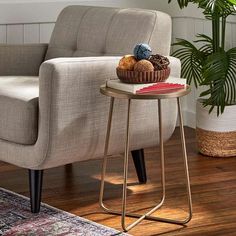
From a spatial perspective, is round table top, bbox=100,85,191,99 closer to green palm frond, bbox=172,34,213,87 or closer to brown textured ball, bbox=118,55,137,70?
brown textured ball, bbox=118,55,137,70

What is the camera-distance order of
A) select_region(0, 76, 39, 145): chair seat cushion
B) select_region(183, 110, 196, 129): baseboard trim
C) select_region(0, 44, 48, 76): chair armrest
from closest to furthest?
select_region(0, 76, 39, 145): chair seat cushion, select_region(0, 44, 48, 76): chair armrest, select_region(183, 110, 196, 129): baseboard trim

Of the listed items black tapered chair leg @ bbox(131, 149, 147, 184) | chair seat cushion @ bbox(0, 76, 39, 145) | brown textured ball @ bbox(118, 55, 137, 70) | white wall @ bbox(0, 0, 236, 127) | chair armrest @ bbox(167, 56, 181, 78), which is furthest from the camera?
white wall @ bbox(0, 0, 236, 127)

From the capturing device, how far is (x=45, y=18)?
4.47 meters

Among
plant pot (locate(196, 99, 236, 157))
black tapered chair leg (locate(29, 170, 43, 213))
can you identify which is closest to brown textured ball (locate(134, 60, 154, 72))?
black tapered chair leg (locate(29, 170, 43, 213))

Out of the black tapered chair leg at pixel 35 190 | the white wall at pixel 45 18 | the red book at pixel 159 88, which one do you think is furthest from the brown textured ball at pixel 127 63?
the white wall at pixel 45 18

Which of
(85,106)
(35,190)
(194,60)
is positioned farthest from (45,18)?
(35,190)

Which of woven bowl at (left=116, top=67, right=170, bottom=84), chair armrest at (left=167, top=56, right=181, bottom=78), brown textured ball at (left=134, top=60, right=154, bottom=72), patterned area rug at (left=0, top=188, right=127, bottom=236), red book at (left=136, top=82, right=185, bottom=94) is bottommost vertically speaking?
patterned area rug at (left=0, top=188, right=127, bottom=236)

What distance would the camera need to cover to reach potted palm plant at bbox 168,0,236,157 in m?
3.90

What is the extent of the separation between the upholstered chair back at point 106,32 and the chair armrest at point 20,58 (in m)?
0.07

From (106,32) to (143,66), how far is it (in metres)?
0.67

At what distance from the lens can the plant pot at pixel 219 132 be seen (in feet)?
13.4

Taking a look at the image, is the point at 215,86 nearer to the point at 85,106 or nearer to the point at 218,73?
the point at 218,73

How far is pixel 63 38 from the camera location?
3.85 metres

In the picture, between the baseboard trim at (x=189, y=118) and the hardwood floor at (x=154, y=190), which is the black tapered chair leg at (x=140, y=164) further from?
the baseboard trim at (x=189, y=118)
